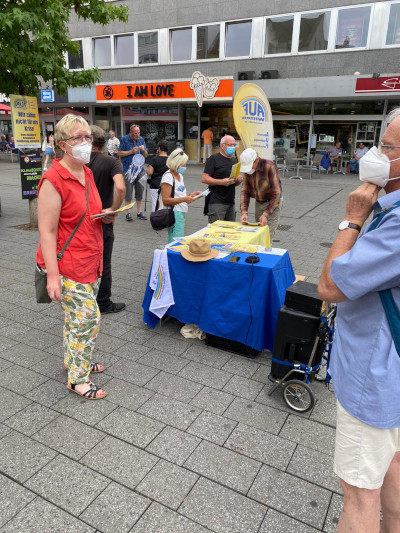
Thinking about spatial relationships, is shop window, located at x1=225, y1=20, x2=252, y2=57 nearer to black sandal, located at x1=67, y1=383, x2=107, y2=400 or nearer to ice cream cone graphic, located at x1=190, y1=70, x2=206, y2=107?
ice cream cone graphic, located at x1=190, y1=70, x2=206, y2=107

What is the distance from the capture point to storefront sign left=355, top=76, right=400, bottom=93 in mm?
15152

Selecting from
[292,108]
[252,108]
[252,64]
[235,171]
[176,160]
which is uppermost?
[252,64]

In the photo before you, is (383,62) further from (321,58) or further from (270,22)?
(270,22)

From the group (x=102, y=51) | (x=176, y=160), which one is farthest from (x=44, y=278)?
(x=102, y=51)

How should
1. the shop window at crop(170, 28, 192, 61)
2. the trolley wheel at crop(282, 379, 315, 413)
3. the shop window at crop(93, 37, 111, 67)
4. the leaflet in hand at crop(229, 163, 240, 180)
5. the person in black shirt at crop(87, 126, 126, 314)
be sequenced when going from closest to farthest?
the trolley wheel at crop(282, 379, 315, 413) < the person in black shirt at crop(87, 126, 126, 314) < the leaflet in hand at crop(229, 163, 240, 180) < the shop window at crop(170, 28, 192, 61) < the shop window at crop(93, 37, 111, 67)

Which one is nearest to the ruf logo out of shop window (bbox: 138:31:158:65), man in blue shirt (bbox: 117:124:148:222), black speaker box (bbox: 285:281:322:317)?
man in blue shirt (bbox: 117:124:148:222)

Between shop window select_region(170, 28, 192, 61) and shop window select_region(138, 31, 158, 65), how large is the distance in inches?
36.9

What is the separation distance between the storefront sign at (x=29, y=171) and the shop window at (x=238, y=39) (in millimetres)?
13895

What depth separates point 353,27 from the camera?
1633 centimetres

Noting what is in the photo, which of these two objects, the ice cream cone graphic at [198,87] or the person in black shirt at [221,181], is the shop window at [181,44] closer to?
the ice cream cone graphic at [198,87]

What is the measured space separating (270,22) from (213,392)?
61.2 feet

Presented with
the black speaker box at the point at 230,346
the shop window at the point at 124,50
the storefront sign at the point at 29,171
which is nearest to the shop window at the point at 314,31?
the shop window at the point at 124,50

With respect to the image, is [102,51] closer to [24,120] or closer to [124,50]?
[124,50]

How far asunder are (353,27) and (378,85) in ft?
9.51
